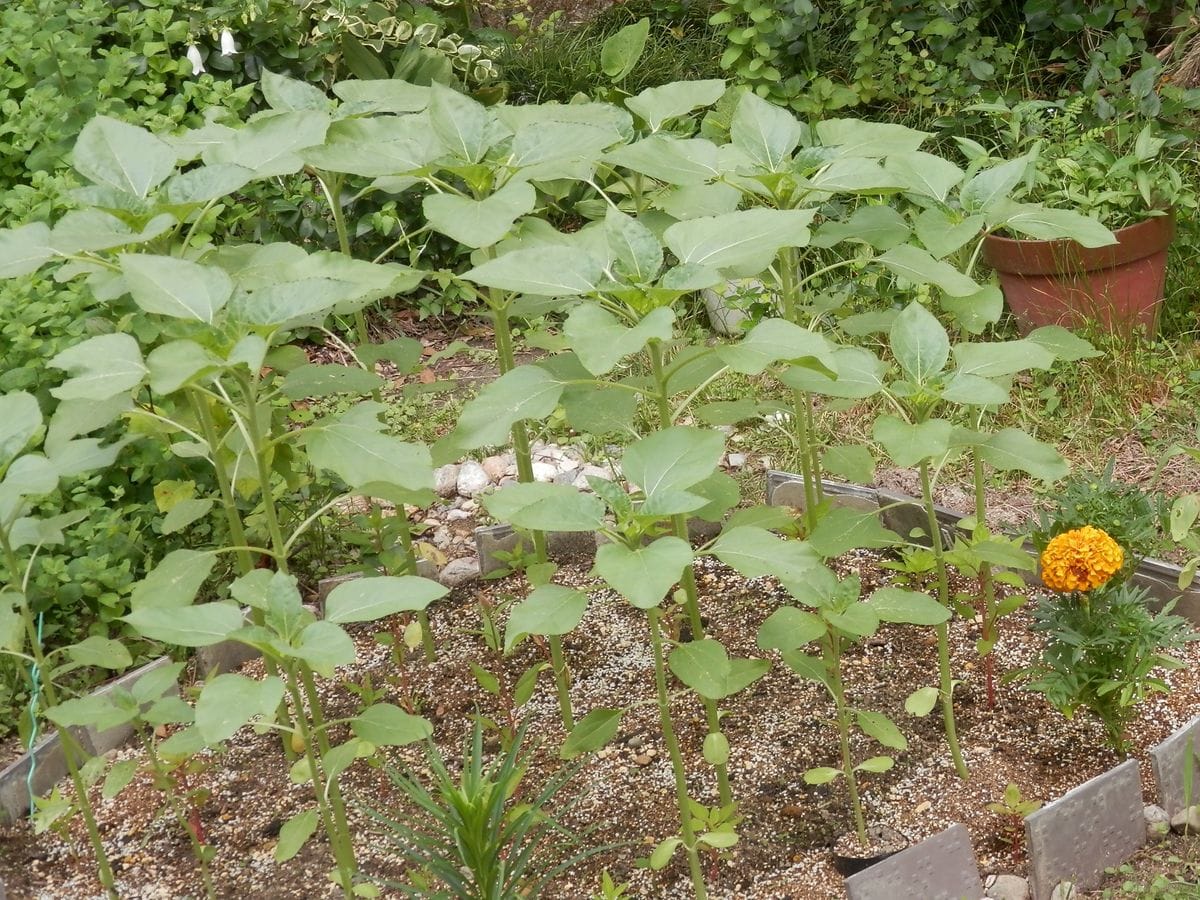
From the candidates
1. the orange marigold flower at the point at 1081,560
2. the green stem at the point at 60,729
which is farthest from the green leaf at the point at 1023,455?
the green stem at the point at 60,729

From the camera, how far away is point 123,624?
122 inches

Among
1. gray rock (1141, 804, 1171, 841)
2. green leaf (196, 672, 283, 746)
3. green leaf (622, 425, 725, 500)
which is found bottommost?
gray rock (1141, 804, 1171, 841)

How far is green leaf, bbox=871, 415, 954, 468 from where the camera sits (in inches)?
75.8

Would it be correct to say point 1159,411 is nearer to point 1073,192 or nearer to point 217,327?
point 1073,192

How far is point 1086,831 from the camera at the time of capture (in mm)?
2207

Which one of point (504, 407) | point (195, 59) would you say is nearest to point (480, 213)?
point (504, 407)

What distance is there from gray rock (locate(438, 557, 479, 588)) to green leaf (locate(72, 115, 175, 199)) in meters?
1.48

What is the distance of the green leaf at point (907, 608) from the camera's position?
2.15 m

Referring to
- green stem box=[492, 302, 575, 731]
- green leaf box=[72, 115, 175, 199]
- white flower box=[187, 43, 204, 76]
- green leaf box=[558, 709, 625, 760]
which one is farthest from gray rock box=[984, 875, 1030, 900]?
white flower box=[187, 43, 204, 76]

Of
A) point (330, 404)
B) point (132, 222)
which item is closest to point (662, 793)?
point (132, 222)

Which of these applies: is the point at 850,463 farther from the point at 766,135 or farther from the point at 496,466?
the point at 496,466

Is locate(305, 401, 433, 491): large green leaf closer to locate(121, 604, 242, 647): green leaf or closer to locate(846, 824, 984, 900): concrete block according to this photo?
locate(121, 604, 242, 647): green leaf

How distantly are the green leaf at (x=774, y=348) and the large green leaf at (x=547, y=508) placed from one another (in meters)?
0.28

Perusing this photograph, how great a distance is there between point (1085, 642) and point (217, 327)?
1.55 metres
